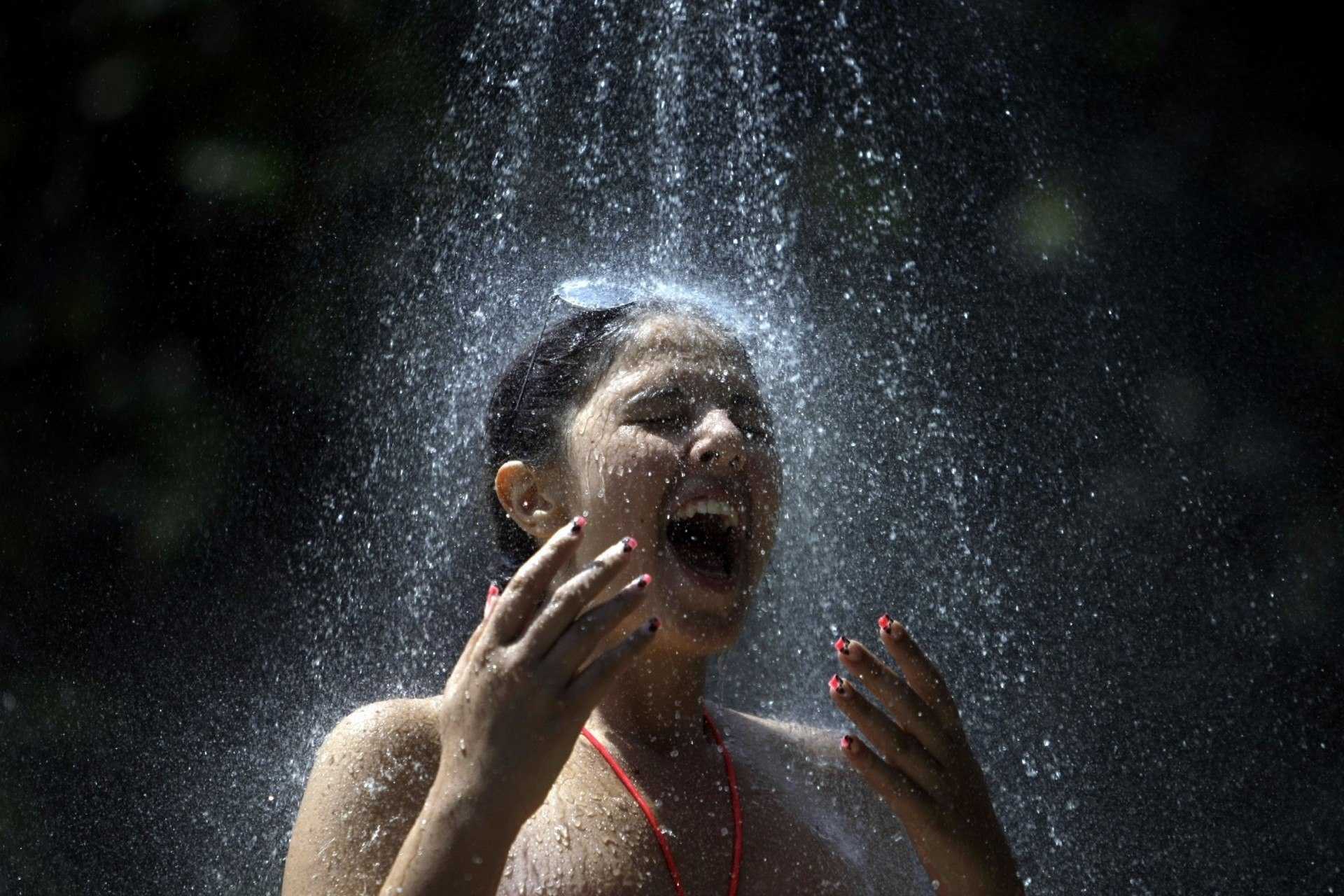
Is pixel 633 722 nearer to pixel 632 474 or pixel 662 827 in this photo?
pixel 662 827

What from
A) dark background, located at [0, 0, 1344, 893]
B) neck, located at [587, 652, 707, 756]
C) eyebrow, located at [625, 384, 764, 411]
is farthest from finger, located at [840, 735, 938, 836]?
dark background, located at [0, 0, 1344, 893]

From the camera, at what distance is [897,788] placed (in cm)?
161

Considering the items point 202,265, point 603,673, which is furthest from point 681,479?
point 202,265

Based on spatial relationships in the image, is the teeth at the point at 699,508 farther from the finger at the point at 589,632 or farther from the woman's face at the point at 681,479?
the finger at the point at 589,632

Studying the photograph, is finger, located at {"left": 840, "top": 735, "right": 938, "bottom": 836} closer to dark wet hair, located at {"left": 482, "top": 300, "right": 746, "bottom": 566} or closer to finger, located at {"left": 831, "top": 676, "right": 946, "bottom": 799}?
finger, located at {"left": 831, "top": 676, "right": 946, "bottom": 799}

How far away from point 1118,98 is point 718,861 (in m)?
2.16

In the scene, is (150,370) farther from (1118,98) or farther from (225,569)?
(1118,98)

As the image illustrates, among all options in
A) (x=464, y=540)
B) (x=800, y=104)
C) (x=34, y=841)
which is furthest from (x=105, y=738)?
(x=800, y=104)

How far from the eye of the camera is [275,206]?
3279mm

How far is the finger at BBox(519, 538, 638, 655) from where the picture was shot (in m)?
1.44

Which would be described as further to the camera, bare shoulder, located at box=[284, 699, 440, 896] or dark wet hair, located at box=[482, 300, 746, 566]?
dark wet hair, located at box=[482, 300, 746, 566]

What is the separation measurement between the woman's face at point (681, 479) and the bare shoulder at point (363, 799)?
34 centimetres

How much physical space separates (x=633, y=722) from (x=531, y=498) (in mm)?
361

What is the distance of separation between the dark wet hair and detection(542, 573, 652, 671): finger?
1.87 ft
